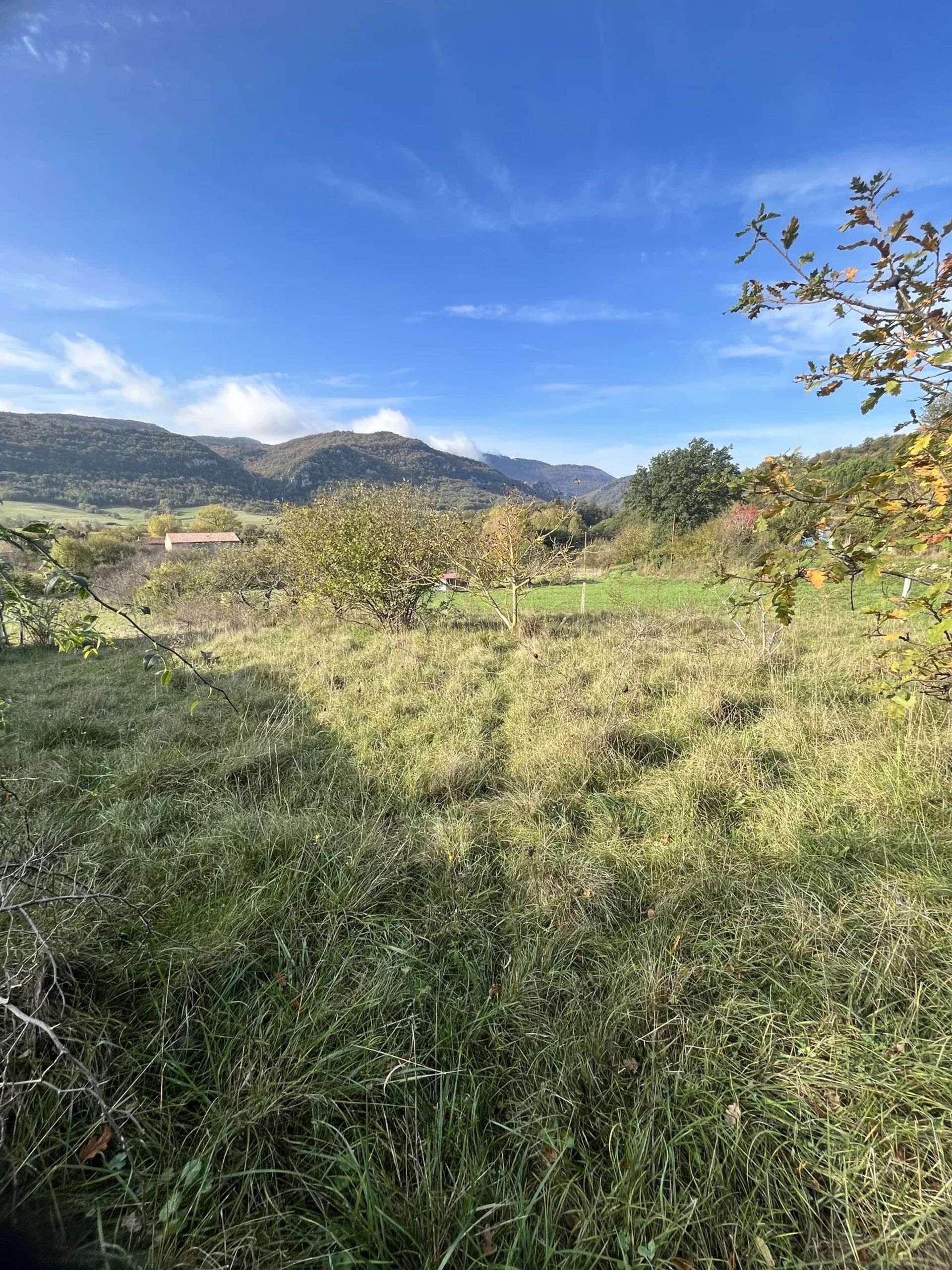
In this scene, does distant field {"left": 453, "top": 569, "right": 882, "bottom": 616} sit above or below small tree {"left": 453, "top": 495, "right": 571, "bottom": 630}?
below

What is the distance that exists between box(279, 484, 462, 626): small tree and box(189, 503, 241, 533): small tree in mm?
30253

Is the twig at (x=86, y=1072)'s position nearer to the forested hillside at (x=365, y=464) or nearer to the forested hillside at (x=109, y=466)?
the forested hillside at (x=109, y=466)

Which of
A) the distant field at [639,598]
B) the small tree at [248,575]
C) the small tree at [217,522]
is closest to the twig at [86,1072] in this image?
the distant field at [639,598]

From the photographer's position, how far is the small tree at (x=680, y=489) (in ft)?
108

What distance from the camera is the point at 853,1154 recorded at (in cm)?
135

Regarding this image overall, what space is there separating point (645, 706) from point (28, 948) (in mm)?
4766

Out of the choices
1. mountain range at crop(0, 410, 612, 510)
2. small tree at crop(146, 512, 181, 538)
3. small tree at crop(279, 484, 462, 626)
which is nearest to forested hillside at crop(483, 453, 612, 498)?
mountain range at crop(0, 410, 612, 510)

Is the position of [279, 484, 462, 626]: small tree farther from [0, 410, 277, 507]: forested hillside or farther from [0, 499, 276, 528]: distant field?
[0, 410, 277, 507]: forested hillside

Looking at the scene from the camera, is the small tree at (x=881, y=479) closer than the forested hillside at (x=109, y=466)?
Yes

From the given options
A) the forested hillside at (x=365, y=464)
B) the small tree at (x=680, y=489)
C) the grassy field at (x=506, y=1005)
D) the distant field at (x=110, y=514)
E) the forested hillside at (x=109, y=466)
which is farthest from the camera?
the forested hillside at (x=365, y=464)

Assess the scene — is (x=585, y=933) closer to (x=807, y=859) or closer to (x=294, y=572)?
(x=807, y=859)

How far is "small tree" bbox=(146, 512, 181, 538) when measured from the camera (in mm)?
44438

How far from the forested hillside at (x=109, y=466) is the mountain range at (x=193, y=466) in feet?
0.54

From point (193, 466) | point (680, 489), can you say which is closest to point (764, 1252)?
point (680, 489)
